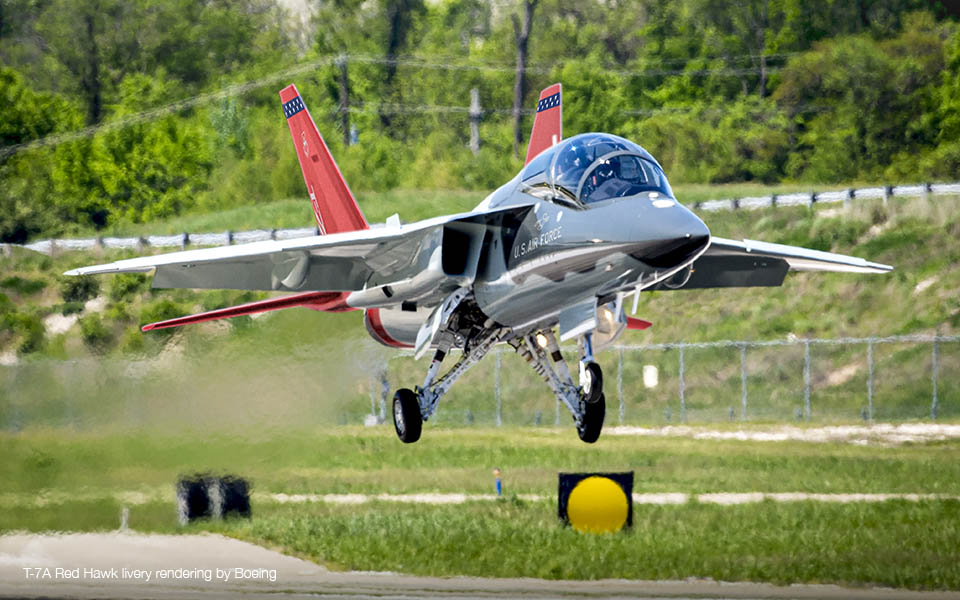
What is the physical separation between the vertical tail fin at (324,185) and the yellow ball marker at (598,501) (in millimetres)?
5280

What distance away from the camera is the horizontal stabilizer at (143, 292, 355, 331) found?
21.7 metres

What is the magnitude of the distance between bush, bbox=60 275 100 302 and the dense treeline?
13918mm

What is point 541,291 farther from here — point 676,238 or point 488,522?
point 488,522

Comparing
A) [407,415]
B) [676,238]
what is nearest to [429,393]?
[407,415]

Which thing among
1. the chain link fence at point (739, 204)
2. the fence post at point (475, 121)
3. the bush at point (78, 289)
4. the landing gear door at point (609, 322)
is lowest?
the landing gear door at point (609, 322)

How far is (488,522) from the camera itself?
24234 mm

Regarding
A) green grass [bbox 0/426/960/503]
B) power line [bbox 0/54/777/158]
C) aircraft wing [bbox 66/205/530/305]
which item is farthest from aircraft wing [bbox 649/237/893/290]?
power line [bbox 0/54/777/158]

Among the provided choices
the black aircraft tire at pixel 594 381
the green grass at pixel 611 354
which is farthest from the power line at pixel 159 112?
the black aircraft tire at pixel 594 381

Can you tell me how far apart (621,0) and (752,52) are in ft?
31.1

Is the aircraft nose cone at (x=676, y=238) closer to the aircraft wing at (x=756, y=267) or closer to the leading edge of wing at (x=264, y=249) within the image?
the leading edge of wing at (x=264, y=249)

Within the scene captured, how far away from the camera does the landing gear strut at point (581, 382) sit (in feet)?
59.0

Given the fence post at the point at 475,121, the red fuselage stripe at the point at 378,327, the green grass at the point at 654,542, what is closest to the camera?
the green grass at the point at 654,542

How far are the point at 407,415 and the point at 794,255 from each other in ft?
20.2

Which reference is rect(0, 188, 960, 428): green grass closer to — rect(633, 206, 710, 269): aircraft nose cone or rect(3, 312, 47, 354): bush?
rect(3, 312, 47, 354): bush
